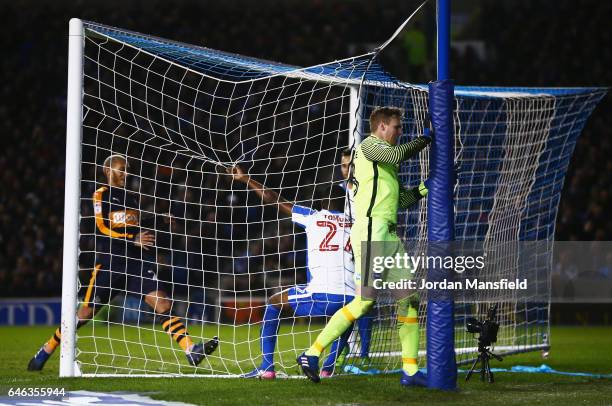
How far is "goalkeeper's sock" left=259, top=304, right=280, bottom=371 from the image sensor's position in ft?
25.5

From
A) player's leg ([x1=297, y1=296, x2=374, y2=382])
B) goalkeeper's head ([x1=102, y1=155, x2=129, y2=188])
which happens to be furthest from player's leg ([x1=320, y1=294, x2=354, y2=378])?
goalkeeper's head ([x1=102, y1=155, x2=129, y2=188])

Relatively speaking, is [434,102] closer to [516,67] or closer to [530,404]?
[530,404]

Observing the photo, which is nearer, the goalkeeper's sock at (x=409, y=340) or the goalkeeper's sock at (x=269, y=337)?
the goalkeeper's sock at (x=409, y=340)

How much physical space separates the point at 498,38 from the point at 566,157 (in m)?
12.0

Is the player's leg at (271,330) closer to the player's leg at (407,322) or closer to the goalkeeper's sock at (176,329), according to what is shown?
the goalkeeper's sock at (176,329)

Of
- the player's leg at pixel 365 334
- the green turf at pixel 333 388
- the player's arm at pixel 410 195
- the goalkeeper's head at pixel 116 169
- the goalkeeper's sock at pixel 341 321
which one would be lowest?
the green turf at pixel 333 388

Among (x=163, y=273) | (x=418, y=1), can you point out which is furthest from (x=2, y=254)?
(x=418, y=1)

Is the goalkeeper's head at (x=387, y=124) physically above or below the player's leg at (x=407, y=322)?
above

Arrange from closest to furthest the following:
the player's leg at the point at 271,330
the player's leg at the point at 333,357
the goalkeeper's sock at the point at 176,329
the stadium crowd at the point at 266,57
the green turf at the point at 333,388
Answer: the green turf at the point at 333,388
the player's leg at the point at 271,330
the player's leg at the point at 333,357
the goalkeeper's sock at the point at 176,329
the stadium crowd at the point at 266,57

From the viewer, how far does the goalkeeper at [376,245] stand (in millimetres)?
6898

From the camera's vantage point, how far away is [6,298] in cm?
1667

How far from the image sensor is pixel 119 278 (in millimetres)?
8648

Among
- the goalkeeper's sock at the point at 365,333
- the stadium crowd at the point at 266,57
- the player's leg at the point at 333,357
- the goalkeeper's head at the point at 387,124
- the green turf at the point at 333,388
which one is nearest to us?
the green turf at the point at 333,388

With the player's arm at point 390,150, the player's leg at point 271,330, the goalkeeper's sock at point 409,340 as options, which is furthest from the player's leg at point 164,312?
the player's arm at point 390,150
